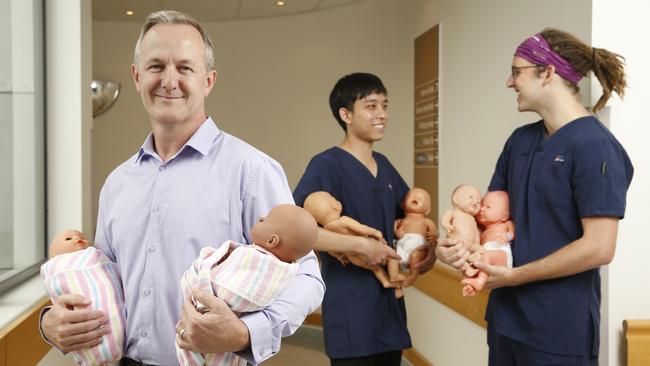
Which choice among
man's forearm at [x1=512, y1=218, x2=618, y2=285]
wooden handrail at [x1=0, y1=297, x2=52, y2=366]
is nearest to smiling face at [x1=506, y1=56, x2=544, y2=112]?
man's forearm at [x1=512, y1=218, x2=618, y2=285]

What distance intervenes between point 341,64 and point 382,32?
51 centimetres

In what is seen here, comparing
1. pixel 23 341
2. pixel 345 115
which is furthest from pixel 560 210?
pixel 23 341

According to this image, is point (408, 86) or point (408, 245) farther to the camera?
point (408, 86)

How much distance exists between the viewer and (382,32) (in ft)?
17.7

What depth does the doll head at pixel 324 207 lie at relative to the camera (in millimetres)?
2348

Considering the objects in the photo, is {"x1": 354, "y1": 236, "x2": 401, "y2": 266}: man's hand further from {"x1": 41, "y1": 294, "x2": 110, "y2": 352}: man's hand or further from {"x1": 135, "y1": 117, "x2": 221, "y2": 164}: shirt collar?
{"x1": 41, "y1": 294, "x2": 110, "y2": 352}: man's hand

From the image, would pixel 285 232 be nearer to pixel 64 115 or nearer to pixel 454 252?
pixel 454 252

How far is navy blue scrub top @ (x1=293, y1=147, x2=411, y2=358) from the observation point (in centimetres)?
243

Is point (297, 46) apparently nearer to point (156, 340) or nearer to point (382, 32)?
point (382, 32)

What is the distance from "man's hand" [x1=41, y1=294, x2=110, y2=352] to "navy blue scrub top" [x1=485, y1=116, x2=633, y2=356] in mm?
1358

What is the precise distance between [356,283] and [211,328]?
136 cm

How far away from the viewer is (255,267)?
47.9 inches

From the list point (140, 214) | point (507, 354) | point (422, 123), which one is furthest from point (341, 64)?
point (140, 214)

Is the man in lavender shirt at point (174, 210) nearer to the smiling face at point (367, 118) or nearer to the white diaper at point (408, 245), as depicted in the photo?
the white diaper at point (408, 245)
